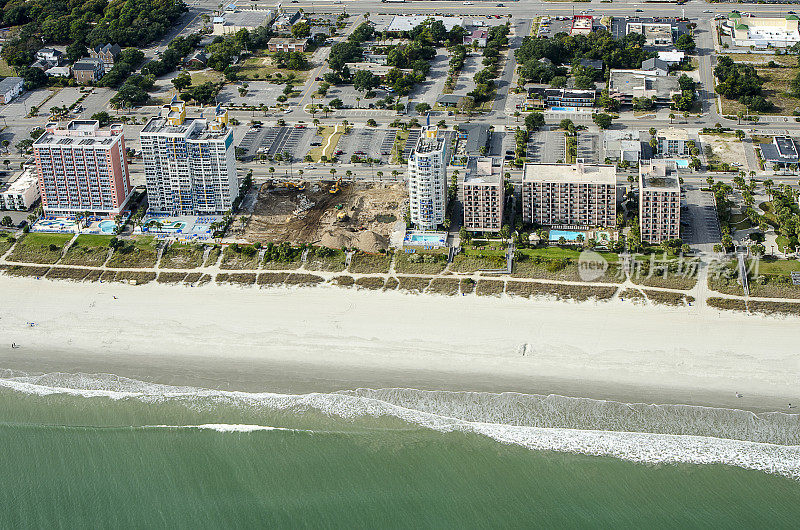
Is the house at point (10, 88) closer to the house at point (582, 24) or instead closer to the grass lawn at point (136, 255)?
the grass lawn at point (136, 255)

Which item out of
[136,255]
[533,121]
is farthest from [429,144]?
[136,255]

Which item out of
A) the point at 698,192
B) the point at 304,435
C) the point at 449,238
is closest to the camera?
the point at 304,435

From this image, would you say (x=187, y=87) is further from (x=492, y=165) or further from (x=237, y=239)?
(x=492, y=165)

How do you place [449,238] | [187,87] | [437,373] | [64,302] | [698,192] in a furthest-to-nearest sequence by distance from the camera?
1. [187,87]
2. [698,192]
3. [449,238]
4. [64,302]
5. [437,373]

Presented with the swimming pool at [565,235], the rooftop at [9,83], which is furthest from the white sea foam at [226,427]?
the rooftop at [9,83]

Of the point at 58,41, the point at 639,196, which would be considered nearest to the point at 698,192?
the point at 639,196

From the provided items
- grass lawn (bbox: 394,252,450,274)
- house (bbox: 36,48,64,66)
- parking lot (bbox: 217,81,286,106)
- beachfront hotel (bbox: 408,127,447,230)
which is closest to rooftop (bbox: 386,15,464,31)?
parking lot (bbox: 217,81,286,106)

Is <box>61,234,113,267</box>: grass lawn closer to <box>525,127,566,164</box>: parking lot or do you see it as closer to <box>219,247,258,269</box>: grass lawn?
<box>219,247,258,269</box>: grass lawn
